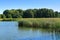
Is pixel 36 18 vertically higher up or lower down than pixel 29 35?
lower down

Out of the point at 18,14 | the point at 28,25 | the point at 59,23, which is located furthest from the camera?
the point at 18,14

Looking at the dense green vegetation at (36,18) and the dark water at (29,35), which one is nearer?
the dark water at (29,35)

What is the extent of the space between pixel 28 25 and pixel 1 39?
8136 millimetres

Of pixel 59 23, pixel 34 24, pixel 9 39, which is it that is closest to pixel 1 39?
pixel 9 39

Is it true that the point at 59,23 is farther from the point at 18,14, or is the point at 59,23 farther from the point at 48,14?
the point at 18,14

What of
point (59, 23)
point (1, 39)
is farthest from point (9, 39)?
point (59, 23)

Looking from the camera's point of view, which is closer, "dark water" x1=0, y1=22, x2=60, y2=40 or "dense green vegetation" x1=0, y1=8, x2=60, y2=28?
"dark water" x1=0, y1=22, x2=60, y2=40

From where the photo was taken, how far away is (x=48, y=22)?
14.8 metres

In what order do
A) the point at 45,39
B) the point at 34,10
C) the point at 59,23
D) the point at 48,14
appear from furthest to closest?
the point at 34,10 → the point at 48,14 → the point at 59,23 → the point at 45,39

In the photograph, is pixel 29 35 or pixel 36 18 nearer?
pixel 29 35

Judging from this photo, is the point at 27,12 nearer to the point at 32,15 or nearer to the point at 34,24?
the point at 32,15

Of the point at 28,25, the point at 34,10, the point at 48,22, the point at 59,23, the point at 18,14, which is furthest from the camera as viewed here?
the point at 18,14

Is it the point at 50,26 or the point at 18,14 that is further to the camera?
the point at 18,14

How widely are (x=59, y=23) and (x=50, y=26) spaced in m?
1.00
